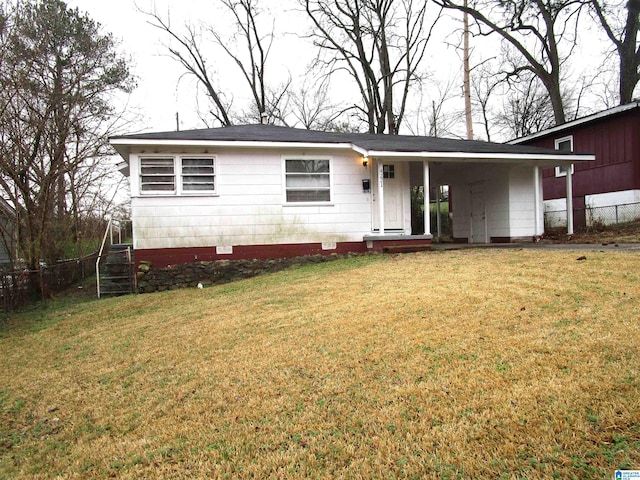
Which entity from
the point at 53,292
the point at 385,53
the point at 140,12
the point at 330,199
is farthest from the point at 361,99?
the point at 53,292

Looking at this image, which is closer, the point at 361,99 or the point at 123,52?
the point at 123,52

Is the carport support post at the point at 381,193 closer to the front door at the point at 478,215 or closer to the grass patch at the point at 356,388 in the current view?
the grass patch at the point at 356,388

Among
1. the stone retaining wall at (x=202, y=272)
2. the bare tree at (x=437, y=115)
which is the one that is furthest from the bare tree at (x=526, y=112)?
the stone retaining wall at (x=202, y=272)

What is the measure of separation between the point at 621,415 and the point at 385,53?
24.5 meters

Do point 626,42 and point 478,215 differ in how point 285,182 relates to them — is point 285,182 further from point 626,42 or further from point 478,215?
point 626,42

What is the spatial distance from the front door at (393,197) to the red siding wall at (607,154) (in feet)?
29.6

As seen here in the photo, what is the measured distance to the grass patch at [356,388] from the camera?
2.02m

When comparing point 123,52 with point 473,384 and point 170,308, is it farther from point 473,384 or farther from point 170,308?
point 473,384

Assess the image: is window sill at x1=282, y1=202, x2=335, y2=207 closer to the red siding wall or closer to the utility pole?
the red siding wall

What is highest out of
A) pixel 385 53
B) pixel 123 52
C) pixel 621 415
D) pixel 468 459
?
pixel 385 53

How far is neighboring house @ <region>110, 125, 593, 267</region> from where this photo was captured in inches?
358

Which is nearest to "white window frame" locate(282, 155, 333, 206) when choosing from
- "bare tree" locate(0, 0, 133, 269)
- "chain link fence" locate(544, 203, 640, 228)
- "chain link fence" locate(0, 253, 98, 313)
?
"chain link fence" locate(0, 253, 98, 313)

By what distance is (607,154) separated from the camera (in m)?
14.0

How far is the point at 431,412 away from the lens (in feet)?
7.79
